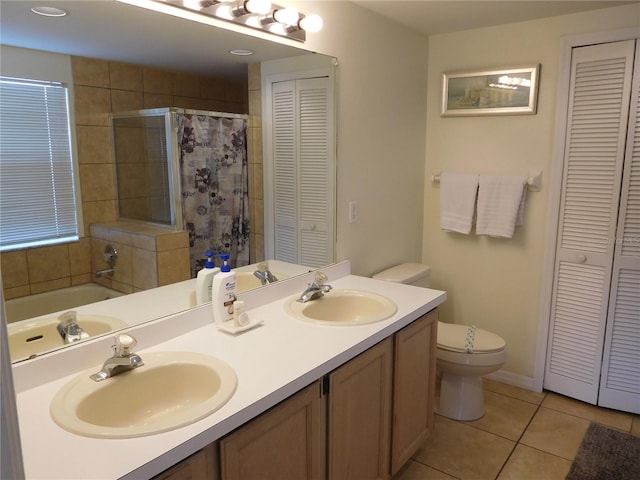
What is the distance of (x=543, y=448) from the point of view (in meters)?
2.36

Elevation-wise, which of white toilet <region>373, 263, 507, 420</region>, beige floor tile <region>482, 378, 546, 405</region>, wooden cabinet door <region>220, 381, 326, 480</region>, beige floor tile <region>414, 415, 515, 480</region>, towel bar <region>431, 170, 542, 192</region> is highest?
towel bar <region>431, 170, 542, 192</region>

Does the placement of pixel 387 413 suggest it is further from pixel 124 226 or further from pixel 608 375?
pixel 608 375

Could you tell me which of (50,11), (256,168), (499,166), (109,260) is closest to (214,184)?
(256,168)

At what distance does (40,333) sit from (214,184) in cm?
79

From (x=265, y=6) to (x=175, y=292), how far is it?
3.59 ft

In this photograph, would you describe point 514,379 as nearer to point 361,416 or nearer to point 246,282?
point 361,416

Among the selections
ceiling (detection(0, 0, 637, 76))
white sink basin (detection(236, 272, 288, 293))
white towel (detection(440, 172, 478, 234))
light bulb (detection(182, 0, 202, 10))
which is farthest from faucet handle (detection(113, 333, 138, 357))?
white towel (detection(440, 172, 478, 234))

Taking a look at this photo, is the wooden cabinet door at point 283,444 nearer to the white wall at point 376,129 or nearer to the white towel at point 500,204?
the white wall at point 376,129

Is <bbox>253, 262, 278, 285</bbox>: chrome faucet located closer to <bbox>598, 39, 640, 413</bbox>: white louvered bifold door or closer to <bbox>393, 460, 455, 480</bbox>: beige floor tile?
<bbox>393, 460, 455, 480</bbox>: beige floor tile

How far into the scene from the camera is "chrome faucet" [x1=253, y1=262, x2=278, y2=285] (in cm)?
200

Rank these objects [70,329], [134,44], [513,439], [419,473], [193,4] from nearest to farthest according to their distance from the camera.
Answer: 1. [70,329]
2. [134,44]
3. [193,4]
4. [419,473]
5. [513,439]

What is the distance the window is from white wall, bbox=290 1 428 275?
Answer: 1163mm

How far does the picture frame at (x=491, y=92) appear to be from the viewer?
2.69m

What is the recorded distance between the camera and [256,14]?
5.80ft
